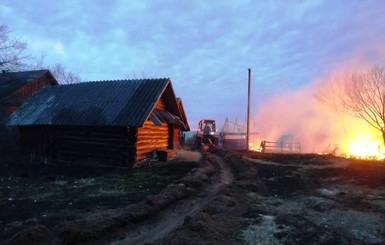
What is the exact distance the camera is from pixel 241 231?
877 centimetres

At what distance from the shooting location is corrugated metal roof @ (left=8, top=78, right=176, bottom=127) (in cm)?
1983

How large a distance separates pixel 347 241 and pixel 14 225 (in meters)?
7.72

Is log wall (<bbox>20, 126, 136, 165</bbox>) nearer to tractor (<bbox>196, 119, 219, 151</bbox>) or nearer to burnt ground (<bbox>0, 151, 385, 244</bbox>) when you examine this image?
burnt ground (<bbox>0, 151, 385, 244</bbox>)

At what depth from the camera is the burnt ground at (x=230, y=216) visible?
26.2ft

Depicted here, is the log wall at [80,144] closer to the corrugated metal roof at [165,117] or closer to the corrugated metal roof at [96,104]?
the corrugated metal roof at [96,104]

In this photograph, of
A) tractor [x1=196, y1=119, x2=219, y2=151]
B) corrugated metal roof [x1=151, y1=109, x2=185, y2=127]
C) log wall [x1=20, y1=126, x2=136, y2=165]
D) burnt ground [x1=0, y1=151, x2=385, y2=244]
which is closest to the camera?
burnt ground [x1=0, y1=151, x2=385, y2=244]

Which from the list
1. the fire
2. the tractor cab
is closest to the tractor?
the tractor cab

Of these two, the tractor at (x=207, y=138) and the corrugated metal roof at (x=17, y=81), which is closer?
the corrugated metal roof at (x=17, y=81)

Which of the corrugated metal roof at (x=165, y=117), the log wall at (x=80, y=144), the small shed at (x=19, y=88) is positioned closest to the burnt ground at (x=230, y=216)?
the log wall at (x=80, y=144)

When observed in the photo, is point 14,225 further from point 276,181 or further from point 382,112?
point 382,112

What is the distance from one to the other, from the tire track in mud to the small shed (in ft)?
72.1

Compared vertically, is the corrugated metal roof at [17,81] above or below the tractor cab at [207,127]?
above

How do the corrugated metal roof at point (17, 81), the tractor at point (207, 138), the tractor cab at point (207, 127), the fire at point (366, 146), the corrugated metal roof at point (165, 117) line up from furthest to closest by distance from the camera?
1. the tractor cab at point (207, 127)
2. the fire at point (366, 146)
3. the tractor at point (207, 138)
4. the corrugated metal roof at point (17, 81)
5. the corrugated metal roof at point (165, 117)

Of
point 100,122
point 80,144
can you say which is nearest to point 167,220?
point 100,122
